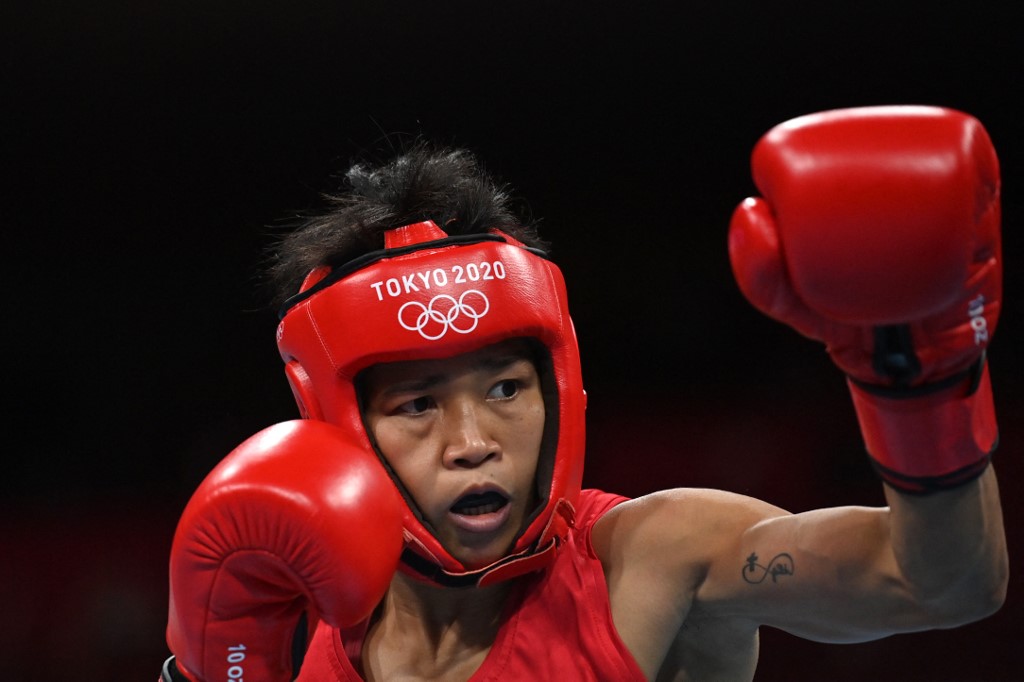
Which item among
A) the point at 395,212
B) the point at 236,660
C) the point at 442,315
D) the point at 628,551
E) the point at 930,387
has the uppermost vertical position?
the point at 395,212

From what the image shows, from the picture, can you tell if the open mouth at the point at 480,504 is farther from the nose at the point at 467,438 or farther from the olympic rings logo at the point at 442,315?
the olympic rings logo at the point at 442,315

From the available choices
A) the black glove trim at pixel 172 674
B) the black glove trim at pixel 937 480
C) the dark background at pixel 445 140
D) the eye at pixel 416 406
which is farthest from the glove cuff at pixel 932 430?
the dark background at pixel 445 140

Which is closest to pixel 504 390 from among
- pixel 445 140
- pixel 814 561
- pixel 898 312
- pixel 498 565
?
pixel 498 565

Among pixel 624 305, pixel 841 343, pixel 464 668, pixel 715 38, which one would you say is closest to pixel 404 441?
pixel 464 668

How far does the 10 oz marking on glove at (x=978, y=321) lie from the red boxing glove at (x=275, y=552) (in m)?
0.85

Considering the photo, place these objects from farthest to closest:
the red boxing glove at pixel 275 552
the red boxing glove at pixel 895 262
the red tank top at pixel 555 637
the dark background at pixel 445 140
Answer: the dark background at pixel 445 140 → the red tank top at pixel 555 637 → the red boxing glove at pixel 275 552 → the red boxing glove at pixel 895 262

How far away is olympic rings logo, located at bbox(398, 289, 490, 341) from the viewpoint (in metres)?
1.82

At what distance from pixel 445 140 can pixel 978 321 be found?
134 inches

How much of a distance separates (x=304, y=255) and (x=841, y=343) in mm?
1094

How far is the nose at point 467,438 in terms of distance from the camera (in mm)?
1808

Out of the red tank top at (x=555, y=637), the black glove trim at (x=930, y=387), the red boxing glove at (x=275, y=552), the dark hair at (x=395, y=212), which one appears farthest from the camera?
the dark hair at (x=395, y=212)

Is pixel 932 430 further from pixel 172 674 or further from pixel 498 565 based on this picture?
pixel 172 674

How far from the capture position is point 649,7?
4453 millimetres

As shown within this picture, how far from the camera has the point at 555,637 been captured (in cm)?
192
